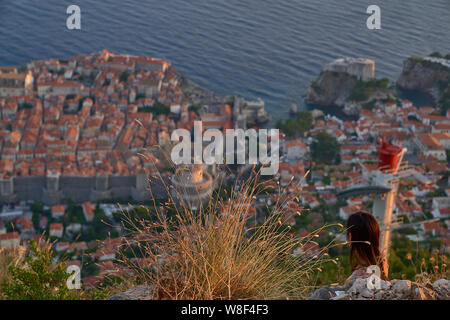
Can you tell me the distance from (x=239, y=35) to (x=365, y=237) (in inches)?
542

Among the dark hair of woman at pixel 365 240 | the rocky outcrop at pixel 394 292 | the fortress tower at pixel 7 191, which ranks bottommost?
the fortress tower at pixel 7 191

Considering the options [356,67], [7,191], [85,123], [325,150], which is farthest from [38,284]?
[356,67]

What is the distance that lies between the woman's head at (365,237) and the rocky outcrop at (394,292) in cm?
19

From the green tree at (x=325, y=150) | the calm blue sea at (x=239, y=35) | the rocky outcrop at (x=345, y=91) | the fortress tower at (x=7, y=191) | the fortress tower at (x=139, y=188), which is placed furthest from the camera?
the calm blue sea at (x=239, y=35)

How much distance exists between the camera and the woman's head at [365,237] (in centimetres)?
152

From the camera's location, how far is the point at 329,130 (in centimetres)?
1175

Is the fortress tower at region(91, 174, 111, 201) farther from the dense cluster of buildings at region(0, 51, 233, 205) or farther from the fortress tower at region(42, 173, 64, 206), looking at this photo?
the fortress tower at region(42, 173, 64, 206)

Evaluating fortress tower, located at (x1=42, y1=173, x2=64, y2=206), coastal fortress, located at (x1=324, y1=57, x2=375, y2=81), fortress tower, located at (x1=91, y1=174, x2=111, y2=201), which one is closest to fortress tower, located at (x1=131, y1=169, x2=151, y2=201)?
fortress tower, located at (x1=91, y1=174, x2=111, y2=201)

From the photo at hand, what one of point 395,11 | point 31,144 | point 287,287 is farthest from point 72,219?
point 395,11

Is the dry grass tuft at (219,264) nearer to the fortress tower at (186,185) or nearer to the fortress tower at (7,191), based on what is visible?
the fortress tower at (186,185)

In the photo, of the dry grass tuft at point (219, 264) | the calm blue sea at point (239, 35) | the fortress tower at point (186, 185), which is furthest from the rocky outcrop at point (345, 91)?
the dry grass tuft at point (219, 264)

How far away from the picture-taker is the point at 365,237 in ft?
5.01
